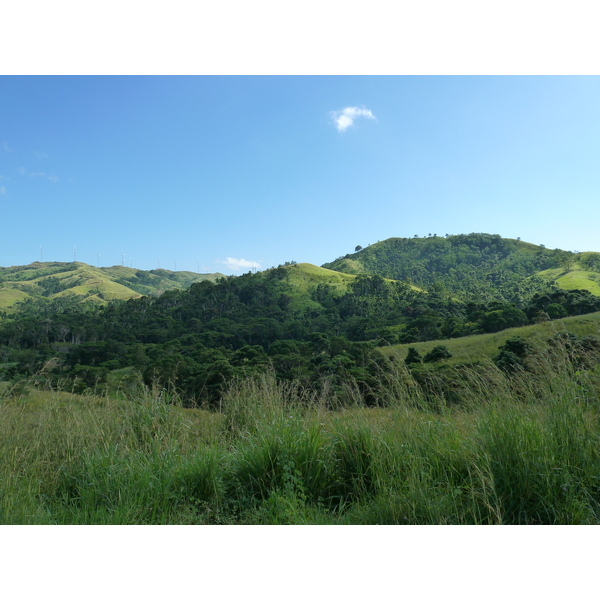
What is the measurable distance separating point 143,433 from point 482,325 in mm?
50563

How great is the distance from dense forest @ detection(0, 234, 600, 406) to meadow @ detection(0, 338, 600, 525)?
18348mm

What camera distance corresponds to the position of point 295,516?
105 inches

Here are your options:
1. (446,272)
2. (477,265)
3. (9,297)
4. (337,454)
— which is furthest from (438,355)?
(9,297)

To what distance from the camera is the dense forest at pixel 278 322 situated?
42.3m

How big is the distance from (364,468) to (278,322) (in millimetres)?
71152

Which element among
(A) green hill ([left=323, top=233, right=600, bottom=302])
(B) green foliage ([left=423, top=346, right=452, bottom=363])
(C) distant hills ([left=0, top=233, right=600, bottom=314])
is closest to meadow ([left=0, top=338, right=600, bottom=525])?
(B) green foliage ([left=423, top=346, right=452, bottom=363])

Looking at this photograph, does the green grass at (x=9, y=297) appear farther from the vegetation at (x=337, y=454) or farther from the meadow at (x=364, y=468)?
the meadow at (x=364, y=468)

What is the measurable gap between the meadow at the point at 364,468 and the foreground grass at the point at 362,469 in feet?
0.03

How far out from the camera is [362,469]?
3.26 meters

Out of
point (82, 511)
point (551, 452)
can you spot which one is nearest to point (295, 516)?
point (82, 511)

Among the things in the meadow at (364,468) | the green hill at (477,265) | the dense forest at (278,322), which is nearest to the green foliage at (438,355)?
the dense forest at (278,322)

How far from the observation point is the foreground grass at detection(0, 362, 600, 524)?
264cm

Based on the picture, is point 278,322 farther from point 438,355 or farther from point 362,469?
point 362,469
